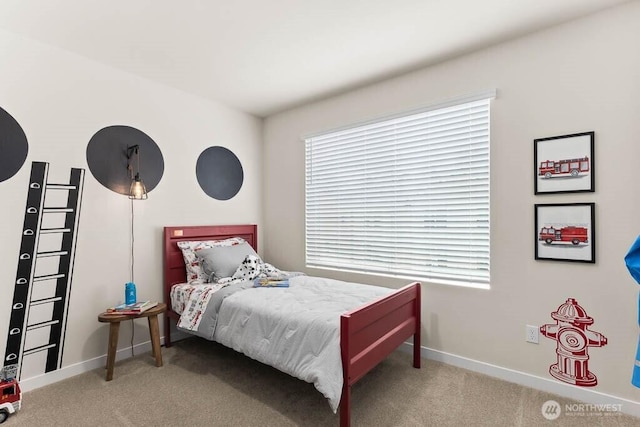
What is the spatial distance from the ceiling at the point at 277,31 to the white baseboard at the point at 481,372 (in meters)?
2.48

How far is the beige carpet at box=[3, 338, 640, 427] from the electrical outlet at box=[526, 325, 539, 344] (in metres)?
0.34

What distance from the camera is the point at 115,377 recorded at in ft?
8.33

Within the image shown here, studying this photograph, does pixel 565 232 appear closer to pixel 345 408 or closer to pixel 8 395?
pixel 345 408

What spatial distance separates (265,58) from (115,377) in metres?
2.81

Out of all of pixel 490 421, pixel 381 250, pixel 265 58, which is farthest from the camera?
pixel 381 250

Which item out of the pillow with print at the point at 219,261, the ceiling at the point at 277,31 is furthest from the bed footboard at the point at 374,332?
the ceiling at the point at 277,31

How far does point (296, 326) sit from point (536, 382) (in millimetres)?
1775

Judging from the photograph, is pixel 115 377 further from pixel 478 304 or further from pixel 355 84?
pixel 355 84

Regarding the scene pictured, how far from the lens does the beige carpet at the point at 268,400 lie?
1.97m

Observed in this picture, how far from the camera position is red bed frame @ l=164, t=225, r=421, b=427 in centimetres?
182

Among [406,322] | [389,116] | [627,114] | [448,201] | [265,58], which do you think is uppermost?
[265,58]

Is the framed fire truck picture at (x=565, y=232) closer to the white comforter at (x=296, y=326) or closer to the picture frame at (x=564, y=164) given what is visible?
the picture frame at (x=564, y=164)

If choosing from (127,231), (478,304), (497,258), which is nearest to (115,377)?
(127,231)

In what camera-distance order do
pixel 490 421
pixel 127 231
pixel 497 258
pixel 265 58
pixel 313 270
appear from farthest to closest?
pixel 313 270 → pixel 127 231 → pixel 265 58 → pixel 497 258 → pixel 490 421
